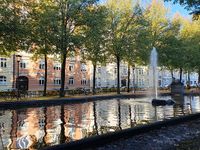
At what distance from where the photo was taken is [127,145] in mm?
12391

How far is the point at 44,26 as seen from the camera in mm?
35938

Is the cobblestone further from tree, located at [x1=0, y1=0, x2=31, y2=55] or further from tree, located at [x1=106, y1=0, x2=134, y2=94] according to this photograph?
tree, located at [x1=106, y1=0, x2=134, y2=94]

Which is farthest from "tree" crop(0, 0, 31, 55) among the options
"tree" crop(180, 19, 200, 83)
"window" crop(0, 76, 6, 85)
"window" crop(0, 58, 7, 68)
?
"window" crop(0, 58, 7, 68)

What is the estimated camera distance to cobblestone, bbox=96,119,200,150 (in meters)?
12.1

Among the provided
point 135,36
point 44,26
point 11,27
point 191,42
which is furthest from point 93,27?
point 191,42

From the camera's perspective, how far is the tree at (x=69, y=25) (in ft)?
123

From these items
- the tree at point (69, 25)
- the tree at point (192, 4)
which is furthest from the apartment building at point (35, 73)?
the tree at point (192, 4)

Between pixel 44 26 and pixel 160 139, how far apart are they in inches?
966

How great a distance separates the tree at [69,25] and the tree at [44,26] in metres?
0.82

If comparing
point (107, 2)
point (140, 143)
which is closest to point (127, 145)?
point (140, 143)

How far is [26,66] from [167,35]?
2713cm

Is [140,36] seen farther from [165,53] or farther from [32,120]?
[32,120]

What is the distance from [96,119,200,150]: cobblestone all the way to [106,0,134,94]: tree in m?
32.1

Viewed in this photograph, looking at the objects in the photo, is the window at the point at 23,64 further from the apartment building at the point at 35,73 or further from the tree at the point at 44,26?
the tree at the point at 44,26
